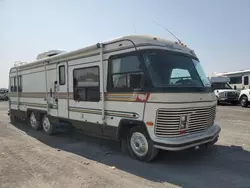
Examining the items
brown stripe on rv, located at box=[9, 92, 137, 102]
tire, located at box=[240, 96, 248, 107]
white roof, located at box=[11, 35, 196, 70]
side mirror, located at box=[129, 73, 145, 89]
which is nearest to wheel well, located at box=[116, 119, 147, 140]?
brown stripe on rv, located at box=[9, 92, 137, 102]

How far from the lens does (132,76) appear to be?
18.1 feet

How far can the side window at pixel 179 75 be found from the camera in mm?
5440

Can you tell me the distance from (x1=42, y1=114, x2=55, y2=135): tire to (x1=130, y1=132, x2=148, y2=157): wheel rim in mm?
4184

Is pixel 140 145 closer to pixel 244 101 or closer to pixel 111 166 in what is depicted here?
pixel 111 166

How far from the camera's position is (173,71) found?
562 cm

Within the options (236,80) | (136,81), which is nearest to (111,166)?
(136,81)

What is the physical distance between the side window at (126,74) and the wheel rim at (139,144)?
3.61 feet

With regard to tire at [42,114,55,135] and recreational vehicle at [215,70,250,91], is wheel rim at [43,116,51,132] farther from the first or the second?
recreational vehicle at [215,70,250,91]

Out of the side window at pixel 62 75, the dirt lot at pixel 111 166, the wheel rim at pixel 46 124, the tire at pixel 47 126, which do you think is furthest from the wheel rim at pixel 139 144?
the wheel rim at pixel 46 124

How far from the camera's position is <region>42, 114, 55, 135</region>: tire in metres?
8.84

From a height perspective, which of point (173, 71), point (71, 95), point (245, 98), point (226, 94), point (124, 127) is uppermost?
point (173, 71)

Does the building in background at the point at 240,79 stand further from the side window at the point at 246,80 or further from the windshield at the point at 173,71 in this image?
the windshield at the point at 173,71

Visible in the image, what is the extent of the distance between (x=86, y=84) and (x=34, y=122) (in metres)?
4.41

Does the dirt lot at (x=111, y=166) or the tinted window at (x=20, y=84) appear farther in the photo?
the tinted window at (x=20, y=84)
